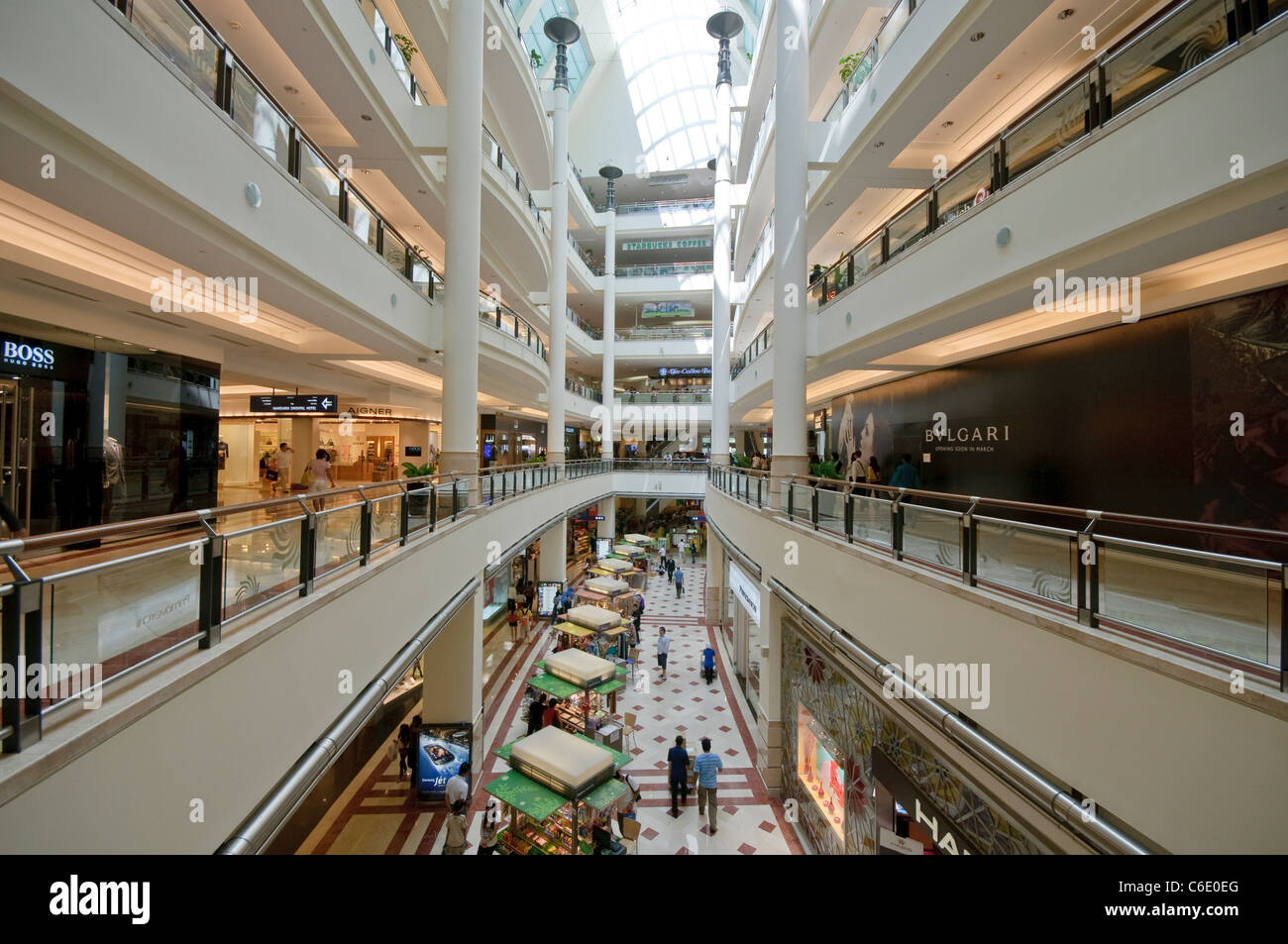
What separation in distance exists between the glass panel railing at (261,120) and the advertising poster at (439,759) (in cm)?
836

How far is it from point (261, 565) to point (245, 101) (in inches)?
189

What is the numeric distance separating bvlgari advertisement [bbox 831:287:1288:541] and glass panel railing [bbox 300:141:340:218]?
10.1 metres

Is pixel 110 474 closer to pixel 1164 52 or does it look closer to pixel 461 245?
pixel 461 245

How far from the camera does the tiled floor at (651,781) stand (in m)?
8.66

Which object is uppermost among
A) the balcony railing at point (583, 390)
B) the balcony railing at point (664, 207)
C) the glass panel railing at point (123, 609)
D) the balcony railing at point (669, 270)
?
the balcony railing at point (664, 207)

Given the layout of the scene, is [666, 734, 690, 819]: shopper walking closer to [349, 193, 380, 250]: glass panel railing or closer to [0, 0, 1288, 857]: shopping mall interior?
[0, 0, 1288, 857]: shopping mall interior

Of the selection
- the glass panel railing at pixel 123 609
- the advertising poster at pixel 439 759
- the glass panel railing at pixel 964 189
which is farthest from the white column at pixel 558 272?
the glass panel railing at pixel 123 609

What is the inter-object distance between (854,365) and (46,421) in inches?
463

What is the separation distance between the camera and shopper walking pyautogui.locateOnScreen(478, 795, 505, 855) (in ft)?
26.4

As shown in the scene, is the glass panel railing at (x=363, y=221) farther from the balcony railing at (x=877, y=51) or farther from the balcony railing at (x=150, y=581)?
the balcony railing at (x=877, y=51)
